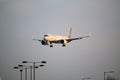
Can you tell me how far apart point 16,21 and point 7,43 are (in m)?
0.41

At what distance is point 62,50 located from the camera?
4.48m

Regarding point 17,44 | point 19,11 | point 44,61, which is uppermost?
point 19,11

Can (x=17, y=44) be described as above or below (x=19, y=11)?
below

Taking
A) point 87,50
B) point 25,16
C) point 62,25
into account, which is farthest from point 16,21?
point 87,50

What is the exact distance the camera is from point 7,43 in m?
4.42

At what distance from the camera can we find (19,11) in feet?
14.7

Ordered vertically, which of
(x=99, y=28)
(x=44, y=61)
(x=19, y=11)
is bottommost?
(x=44, y=61)

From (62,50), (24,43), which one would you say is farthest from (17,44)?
(62,50)

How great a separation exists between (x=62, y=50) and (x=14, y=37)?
2.82ft

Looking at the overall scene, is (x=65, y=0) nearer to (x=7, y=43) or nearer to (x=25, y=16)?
(x=25, y=16)

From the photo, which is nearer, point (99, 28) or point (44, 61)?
point (44, 61)

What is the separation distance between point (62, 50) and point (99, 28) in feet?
2.64

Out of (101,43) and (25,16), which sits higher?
(25,16)

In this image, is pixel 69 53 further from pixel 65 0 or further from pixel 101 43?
pixel 65 0
